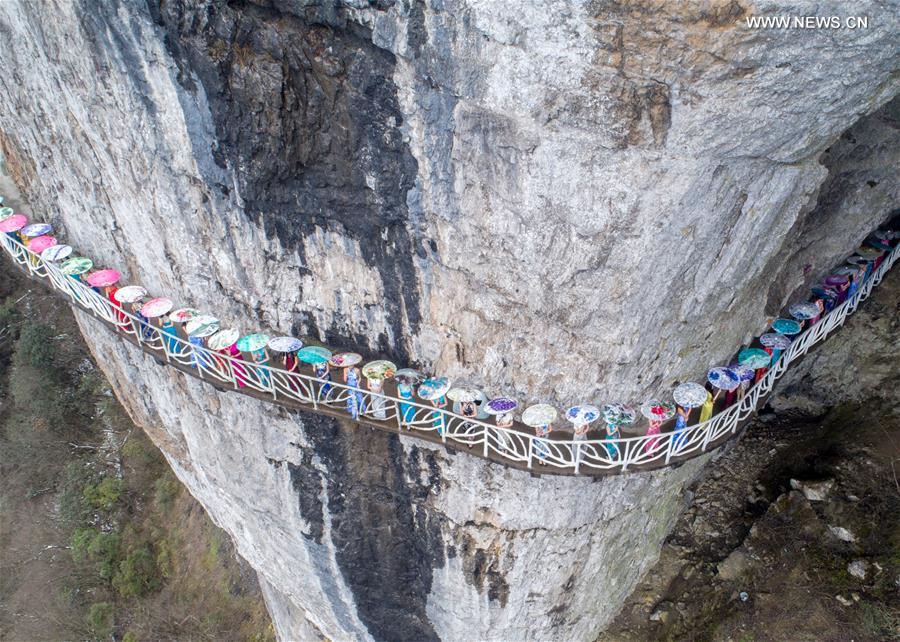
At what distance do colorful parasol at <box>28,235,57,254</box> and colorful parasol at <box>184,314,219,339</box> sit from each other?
413 cm

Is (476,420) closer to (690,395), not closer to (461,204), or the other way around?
(690,395)

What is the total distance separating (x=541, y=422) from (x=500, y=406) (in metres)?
0.65

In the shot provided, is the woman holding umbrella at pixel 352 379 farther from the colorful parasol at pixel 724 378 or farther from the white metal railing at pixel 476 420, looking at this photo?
the colorful parasol at pixel 724 378

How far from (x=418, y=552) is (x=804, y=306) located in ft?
27.6

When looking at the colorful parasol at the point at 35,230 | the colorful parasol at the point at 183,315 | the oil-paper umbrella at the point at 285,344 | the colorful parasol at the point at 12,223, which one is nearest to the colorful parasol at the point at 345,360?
the oil-paper umbrella at the point at 285,344

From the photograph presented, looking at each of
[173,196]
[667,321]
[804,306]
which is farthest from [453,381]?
[804,306]

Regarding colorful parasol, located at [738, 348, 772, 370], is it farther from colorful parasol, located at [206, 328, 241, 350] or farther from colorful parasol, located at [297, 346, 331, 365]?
colorful parasol, located at [206, 328, 241, 350]

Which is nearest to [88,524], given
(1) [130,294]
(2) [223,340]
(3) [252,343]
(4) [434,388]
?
(1) [130,294]

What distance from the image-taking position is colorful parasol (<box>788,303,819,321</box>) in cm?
1109

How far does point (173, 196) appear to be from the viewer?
10.4 meters

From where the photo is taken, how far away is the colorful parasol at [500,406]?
9.99 m

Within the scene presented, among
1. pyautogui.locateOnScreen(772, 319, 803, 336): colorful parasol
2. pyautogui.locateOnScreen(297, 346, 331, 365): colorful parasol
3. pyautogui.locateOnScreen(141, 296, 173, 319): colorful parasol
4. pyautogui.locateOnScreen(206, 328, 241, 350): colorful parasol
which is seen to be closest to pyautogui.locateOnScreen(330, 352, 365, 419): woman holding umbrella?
pyautogui.locateOnScreen(297, 346, 331, 365): colorful parasol

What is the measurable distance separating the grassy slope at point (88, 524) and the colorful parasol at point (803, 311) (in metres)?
18.0

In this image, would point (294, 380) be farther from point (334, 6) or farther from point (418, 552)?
point (334, 6)
